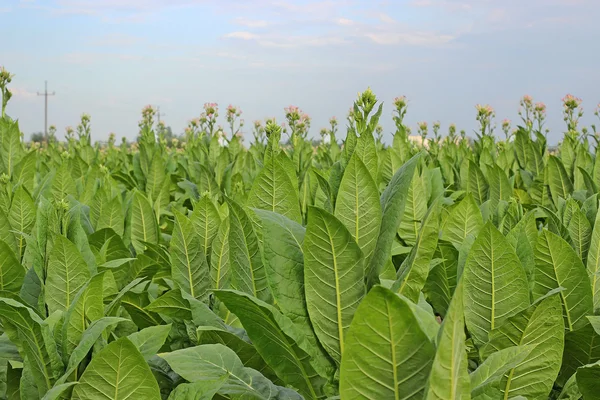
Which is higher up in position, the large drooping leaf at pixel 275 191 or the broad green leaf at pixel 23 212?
the large drooping leaf at pixel 275 191

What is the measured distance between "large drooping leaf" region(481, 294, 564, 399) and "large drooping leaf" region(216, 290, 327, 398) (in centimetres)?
43

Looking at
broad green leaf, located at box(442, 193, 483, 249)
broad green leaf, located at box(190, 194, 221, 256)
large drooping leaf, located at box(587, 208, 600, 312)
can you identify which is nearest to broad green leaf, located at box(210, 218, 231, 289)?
broad green leaf, located at box(190, 194, 221, 256)

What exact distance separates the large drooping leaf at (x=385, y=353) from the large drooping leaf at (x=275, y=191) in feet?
1.89

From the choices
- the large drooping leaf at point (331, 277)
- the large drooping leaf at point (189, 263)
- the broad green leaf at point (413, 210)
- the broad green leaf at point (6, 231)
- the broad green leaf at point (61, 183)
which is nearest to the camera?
the large drooping leaf at point (331, 277)

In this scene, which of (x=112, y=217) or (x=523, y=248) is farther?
(x=112, y=217)

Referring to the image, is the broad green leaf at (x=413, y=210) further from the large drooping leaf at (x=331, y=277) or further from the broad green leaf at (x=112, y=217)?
the large drooping leaf at (x=331, y=277)

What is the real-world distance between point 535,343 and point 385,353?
1.94ft

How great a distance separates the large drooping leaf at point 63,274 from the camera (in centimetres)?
146

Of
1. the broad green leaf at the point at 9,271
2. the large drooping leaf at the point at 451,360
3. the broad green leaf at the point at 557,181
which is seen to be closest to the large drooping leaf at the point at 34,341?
the broad green leaf at the point at 9,271

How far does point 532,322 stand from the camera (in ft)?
4.45

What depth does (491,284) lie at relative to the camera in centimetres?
142

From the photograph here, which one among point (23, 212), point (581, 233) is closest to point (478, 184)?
point (581, 233)

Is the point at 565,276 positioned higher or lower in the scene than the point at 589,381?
higher

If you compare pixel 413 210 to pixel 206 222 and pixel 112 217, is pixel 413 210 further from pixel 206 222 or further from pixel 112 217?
pixel 112 217
